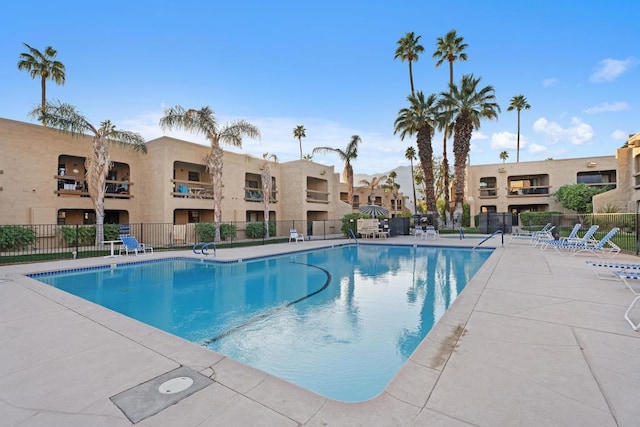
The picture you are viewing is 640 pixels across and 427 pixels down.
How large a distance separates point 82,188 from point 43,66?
1186 centimetres

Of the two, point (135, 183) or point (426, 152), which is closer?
point (135, 183)

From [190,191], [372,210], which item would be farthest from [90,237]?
[372,210]

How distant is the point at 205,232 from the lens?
755 inches

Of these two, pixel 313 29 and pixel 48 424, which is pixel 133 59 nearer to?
pixel 313 29

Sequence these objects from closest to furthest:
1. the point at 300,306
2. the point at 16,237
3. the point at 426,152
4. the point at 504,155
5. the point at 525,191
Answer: the point at 300,306 < the point at 16,237 < the point at 426,152 < the point at 525,191 < the point at 504,155

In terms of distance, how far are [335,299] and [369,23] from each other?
15.8 m

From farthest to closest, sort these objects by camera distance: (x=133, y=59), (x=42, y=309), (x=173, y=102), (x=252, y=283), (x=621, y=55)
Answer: (x=173, y=102) < (x=621, y=55) < (x=133, y=59) < (x=252, y=283) < (x=42, y=309)

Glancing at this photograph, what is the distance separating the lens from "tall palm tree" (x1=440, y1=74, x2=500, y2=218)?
25078mm

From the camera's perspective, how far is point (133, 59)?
14.0m

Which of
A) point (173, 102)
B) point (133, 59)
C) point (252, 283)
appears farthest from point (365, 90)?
point (252, 283)

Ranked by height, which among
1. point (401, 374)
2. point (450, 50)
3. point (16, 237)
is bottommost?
point (401, 374)

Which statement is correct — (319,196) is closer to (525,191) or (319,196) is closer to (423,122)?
(423,122)

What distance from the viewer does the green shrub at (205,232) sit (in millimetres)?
18953

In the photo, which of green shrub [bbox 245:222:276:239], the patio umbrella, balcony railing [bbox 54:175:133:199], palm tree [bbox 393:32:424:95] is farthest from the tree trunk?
balcony railing [bbox 54:175:133:199]
